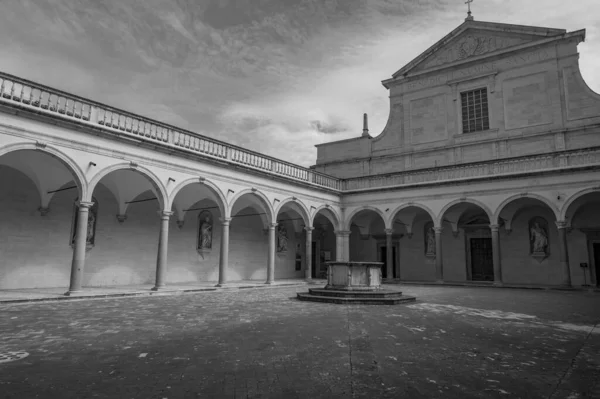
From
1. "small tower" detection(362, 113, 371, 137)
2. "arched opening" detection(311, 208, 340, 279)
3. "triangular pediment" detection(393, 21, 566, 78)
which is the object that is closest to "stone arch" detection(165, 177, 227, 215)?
"arched opening" detection(311, 208, 340, 279)

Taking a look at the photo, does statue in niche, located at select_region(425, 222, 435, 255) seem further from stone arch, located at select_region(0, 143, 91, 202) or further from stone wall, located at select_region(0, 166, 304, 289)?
stone arch, located at select_region(0, 143, 91, 202)

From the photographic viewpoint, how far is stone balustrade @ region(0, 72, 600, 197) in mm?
12289

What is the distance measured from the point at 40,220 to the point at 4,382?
13.1 metres

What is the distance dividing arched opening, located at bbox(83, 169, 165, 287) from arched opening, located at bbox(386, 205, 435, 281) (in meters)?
14.1

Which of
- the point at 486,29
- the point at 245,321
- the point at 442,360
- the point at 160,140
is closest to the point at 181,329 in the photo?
the point at 245,321

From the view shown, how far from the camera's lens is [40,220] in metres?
15.4

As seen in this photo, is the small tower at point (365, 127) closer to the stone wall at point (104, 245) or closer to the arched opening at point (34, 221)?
the stone wall at point (104, 245)

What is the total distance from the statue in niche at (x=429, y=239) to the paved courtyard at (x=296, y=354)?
15263 mm

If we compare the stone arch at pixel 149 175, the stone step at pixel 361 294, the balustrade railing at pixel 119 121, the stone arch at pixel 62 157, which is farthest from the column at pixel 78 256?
the stone step at pixel 361 294

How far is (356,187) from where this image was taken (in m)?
25.5

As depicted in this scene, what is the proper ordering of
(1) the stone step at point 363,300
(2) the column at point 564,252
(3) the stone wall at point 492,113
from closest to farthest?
1. (1) the stone step at point 363,300
2. (2) the column at point 564,252
3. (3) the stone wall at point 492,113

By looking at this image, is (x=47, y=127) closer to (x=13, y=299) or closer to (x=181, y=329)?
(x=13, y=299)

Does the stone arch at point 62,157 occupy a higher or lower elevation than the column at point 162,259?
higher

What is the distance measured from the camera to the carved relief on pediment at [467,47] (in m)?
25.2
